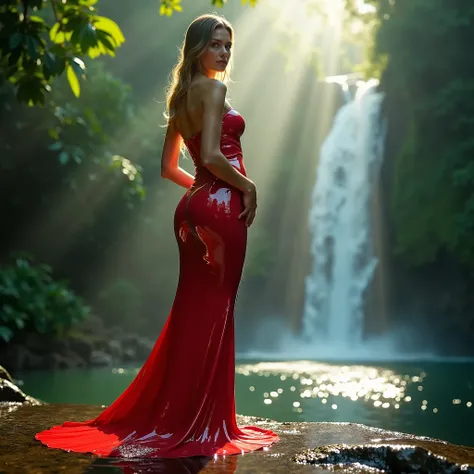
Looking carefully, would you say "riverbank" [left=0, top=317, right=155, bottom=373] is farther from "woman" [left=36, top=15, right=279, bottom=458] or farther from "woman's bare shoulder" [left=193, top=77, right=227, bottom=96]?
"woman's bare shoulder" [left=193, top=77, right=227, bottom=96]

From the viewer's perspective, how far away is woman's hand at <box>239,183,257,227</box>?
4.22 meters

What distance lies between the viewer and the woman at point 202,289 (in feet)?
13.3

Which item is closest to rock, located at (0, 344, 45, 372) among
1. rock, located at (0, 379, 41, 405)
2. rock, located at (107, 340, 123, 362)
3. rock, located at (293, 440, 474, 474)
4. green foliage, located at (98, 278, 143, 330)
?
rock, located at (107, 340, 123, 362)

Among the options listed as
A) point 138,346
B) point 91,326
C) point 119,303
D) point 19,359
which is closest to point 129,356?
point 138,346

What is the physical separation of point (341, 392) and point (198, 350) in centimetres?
661

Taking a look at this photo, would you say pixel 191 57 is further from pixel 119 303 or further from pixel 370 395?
pixel 119 303

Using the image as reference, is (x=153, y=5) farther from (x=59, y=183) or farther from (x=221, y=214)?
(x=221, y=214)

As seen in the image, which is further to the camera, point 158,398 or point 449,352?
point 449,352

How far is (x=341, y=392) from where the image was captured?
34.1ft

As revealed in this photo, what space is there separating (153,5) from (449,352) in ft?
56.7

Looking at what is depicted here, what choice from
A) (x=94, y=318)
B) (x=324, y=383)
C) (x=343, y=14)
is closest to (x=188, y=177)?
(x=324, y=383)

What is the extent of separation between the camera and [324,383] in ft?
38.5

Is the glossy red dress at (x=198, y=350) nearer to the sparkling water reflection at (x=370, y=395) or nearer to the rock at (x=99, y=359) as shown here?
the sparkling water reflection at (x=370, y=395)

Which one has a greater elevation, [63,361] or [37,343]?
[37,343]
